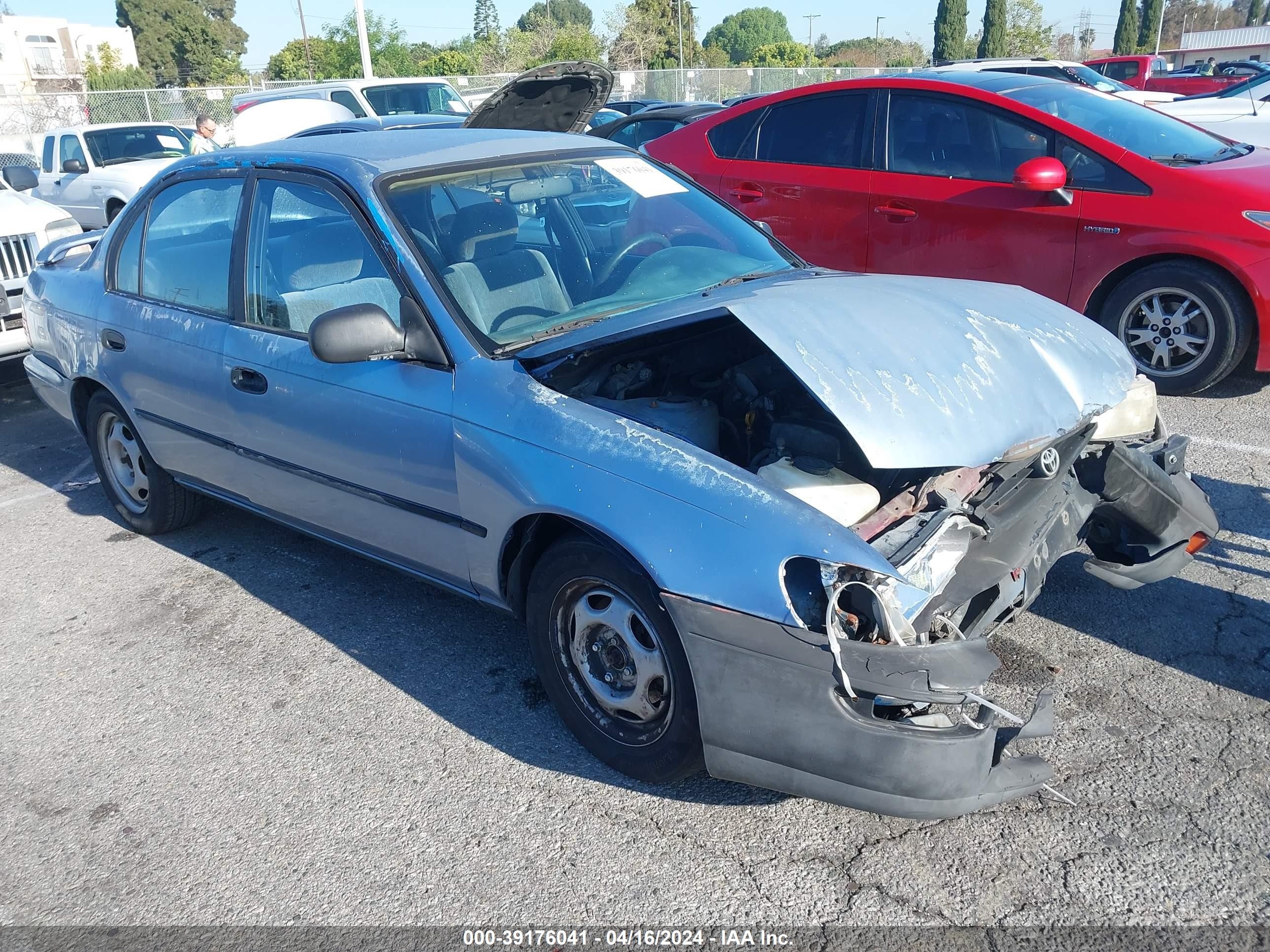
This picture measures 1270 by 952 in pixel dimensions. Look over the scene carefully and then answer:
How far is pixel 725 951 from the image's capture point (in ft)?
7.70

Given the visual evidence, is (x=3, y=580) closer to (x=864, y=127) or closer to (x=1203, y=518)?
(x=1203, y=518)

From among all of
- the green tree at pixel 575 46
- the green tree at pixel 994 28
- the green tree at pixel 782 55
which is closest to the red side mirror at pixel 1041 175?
the green tree at pixel 575 46

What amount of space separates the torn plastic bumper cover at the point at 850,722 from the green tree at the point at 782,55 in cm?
6994

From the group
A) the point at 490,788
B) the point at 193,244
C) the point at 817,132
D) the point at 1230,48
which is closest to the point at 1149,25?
the point at 1230,48

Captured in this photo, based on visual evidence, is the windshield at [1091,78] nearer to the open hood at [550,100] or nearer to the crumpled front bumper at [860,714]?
the open hood at [550,100]

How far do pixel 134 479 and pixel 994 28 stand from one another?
1861 inches

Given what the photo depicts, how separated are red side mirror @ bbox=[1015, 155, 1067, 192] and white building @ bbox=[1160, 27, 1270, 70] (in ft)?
195

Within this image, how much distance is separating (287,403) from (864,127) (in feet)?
14.2

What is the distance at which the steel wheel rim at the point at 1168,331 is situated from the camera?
219 inches

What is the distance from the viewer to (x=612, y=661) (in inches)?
115

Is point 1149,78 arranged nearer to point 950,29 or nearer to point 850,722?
point 950,29

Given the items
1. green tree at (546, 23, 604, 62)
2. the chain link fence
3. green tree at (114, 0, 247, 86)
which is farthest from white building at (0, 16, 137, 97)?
the chain link fence

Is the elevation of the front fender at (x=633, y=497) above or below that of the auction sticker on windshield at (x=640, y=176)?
below

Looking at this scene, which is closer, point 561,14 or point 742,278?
point 742,278
